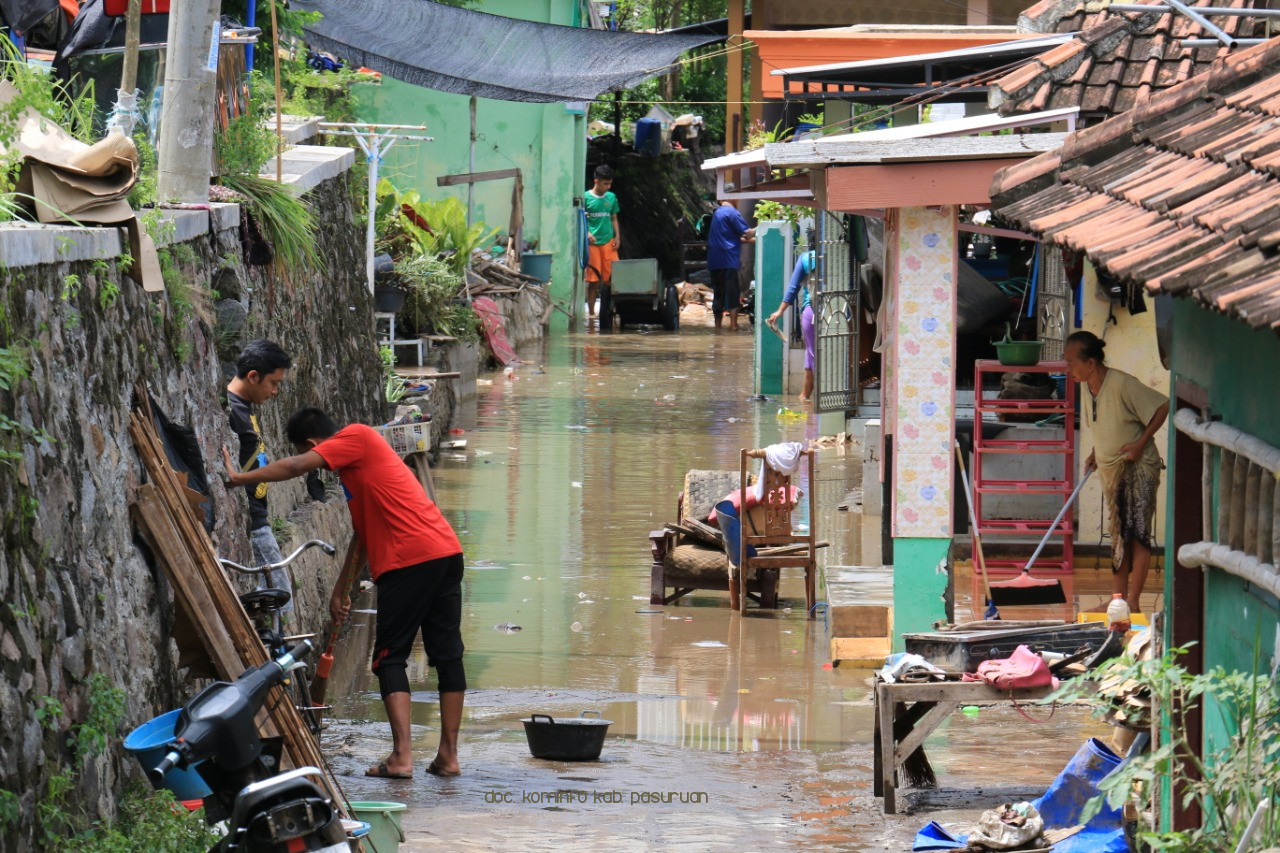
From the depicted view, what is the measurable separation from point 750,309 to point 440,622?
74.6 feet

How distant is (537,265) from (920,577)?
18.9m

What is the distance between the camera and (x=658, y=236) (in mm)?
35062

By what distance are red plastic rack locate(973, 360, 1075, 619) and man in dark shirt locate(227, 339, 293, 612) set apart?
495 centimetres

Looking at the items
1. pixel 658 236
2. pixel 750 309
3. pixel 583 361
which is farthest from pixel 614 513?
pixel 658 236

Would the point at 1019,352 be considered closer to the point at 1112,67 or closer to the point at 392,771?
the point at 1112,67

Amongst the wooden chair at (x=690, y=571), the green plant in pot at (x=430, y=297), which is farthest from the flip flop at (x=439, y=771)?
the green plant in pot at (x=430, y=297)

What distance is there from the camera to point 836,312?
1631cm

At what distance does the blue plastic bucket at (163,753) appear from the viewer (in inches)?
205

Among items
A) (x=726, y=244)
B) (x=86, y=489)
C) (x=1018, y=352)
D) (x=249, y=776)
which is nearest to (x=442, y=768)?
(x=86, y=489)

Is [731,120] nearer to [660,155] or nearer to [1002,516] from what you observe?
[660,155]

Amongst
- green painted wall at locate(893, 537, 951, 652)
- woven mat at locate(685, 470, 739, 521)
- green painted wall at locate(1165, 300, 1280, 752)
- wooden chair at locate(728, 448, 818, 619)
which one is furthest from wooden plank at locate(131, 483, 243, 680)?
woven mat at locate(685, 470, 739, 521)

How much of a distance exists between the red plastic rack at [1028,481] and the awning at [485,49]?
8.93 m

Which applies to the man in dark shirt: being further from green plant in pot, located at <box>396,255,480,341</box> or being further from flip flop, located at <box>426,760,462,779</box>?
green plant in pot, located at <box>396,255,480,341</box>

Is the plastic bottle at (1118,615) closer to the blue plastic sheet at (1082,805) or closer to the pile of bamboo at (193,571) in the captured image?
the blue plastic sheet at (1082,805)
